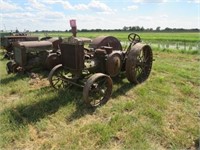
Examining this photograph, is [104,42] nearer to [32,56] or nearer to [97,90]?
[97,90]

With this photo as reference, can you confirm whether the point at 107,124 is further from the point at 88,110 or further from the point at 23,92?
the point at 23,92

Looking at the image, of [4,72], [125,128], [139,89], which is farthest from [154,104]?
[4,72]

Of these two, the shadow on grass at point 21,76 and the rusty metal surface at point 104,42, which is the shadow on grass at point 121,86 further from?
the shadow on grass at point 21,76

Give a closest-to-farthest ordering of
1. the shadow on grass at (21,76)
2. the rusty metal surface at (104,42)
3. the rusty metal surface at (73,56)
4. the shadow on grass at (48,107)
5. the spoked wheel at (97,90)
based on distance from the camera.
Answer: the shadow on grass at (48,107) → the spoked wheel at (97,90) → the rusty metal surface at (73,56) → the rusty metal surface at (104,42) → the shadow on grass at (21,76)

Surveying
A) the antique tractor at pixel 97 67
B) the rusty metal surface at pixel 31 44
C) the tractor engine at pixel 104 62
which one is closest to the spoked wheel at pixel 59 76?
the antique tractor at pixel 97 67

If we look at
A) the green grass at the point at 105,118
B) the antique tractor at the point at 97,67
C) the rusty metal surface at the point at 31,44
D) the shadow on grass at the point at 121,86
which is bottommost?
the green grass at the point at 105,118

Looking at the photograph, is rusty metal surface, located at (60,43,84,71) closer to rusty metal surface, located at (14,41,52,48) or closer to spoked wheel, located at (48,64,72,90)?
spoked wheel, located at (48,64,72,90)

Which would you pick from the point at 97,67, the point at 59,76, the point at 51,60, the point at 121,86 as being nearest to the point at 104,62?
the point at 97,67

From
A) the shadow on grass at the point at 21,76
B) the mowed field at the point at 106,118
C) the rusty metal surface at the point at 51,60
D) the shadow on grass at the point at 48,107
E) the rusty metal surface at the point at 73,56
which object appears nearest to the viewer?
the mowed field at the point at 106,118

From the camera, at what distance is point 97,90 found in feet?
16.8

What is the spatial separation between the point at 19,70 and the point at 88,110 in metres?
4.36

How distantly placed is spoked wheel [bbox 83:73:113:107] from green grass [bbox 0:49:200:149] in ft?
0.61

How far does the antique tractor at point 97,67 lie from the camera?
509cm

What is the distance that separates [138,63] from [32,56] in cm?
410
